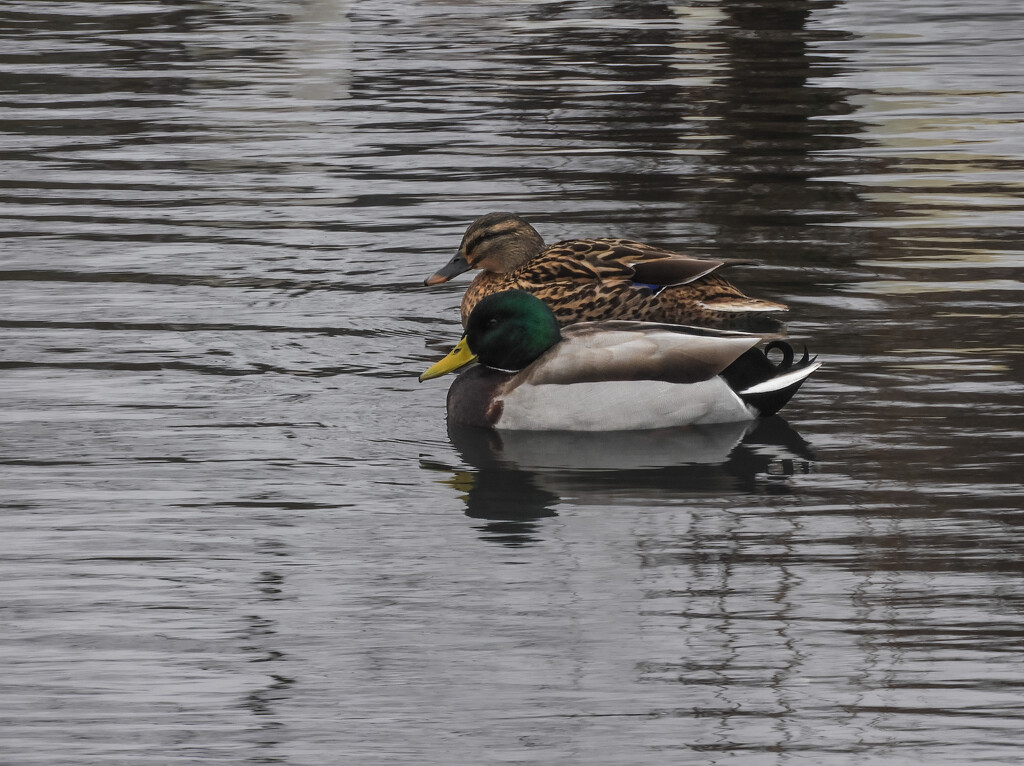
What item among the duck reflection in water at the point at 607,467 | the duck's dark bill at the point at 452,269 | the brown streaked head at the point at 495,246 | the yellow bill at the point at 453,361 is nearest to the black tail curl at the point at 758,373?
the duck reflection in water at the point at 607,467

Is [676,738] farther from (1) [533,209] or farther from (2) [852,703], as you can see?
(1) [533,209]

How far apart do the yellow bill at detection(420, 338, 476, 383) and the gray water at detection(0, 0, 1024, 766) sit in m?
0.22

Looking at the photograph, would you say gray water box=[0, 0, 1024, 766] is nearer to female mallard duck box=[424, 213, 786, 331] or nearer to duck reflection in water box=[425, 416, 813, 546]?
duck reflection in water box=[425, 416, 813, 546]

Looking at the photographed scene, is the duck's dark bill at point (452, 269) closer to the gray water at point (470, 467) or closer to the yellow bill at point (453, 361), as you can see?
the gray water at point (470, 467)

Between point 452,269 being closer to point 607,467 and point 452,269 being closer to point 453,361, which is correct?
point 453,361

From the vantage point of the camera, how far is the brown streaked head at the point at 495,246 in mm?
10102

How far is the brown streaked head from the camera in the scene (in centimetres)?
1010

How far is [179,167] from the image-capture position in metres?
14.1

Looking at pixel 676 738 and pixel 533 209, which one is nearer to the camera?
pixel 676 738

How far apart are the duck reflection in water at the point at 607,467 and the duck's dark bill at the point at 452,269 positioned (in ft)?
6.56

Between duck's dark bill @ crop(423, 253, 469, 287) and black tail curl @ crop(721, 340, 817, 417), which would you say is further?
duck's dark bill @ crop(423, 253, 469, 287)

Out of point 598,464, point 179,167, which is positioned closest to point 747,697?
point 598,464

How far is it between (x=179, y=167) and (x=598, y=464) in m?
7.22

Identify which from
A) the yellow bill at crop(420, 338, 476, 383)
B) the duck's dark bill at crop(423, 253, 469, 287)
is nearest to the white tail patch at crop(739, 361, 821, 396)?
the yellow bill at crop(420, 338, 476, 383)
